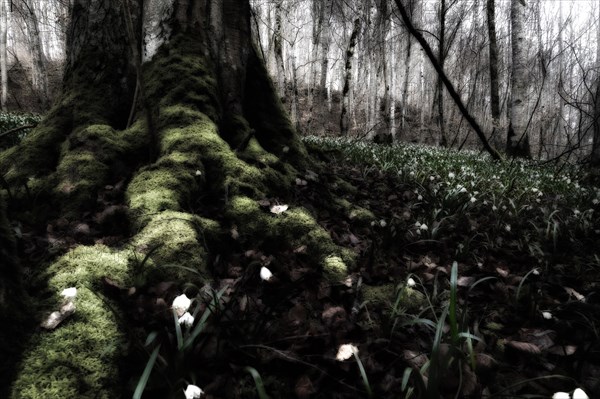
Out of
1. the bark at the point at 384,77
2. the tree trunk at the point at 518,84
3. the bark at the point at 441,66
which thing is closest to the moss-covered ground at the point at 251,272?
the bark at the point at 441,66

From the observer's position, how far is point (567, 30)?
3784cm

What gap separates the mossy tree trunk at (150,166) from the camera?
1473 millimetres

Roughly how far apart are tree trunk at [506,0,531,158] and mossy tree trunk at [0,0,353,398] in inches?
331

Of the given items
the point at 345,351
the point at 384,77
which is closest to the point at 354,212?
the point at 345,351

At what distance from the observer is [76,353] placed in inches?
53.0

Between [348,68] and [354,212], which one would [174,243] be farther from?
[348,68]

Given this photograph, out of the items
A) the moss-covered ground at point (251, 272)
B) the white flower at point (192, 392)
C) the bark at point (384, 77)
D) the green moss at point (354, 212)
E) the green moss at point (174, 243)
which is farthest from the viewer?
the bark at point (384, 77)

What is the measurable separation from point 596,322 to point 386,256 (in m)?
1.33

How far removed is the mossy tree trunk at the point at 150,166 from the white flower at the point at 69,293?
37 millimetres

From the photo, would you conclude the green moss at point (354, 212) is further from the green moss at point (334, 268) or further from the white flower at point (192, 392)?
the white flower at point (192, 392)

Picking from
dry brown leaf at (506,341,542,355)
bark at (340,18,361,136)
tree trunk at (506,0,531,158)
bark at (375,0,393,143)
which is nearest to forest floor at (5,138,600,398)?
dry brown leaf at (506,341,542,355)

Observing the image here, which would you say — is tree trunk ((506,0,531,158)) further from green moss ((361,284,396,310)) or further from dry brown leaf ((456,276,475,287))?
green moss ((361,284,396,310))

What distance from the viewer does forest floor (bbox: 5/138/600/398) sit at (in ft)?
4.68

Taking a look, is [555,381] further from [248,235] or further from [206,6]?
[206,6]
